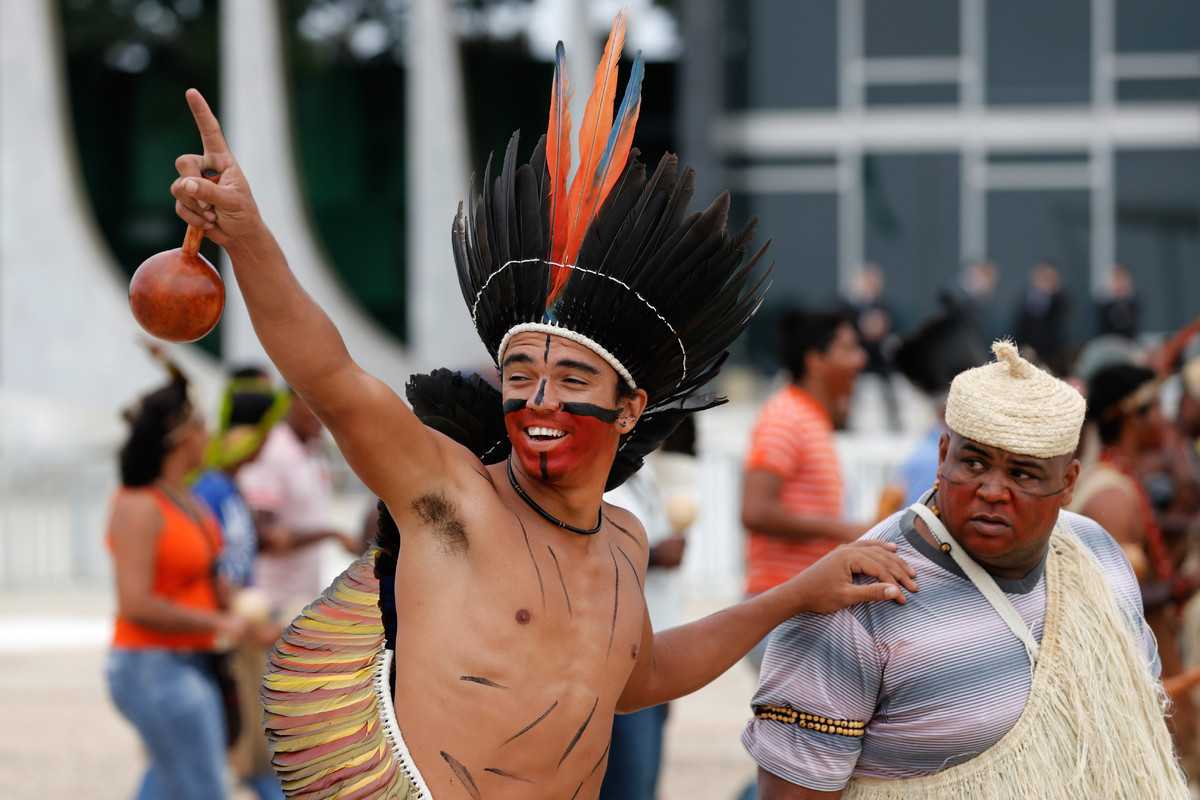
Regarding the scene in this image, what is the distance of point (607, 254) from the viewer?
2547 millimetres

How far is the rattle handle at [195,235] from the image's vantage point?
213 centimetres

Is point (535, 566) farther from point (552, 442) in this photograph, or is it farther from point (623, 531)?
point (623, 531)

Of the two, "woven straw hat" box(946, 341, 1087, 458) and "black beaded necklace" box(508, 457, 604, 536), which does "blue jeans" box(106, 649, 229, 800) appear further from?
"woven straw hat" box(946, 341, 1087, 458)

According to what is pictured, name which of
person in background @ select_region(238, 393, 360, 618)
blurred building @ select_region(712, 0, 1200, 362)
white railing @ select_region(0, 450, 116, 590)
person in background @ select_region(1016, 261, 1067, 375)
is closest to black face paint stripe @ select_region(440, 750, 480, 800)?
person in background @ select_region(238, 393, 360, 618)

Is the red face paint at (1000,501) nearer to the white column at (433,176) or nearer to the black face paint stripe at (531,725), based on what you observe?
the black face paint stripe at (531,725)

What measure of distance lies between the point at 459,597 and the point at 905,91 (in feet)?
59.8

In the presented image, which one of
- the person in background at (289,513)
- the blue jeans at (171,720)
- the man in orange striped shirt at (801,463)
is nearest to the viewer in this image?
the blue jeans at (171,720)

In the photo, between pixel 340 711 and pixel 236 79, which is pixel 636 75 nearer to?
pixel 340 711

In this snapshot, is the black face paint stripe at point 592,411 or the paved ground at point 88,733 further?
the paved ground at point 88,733

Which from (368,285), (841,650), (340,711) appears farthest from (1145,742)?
(368,285)

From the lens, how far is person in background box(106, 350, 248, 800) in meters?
4.82

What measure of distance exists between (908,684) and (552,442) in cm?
86

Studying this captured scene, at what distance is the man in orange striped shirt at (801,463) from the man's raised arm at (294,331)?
285 centimetres

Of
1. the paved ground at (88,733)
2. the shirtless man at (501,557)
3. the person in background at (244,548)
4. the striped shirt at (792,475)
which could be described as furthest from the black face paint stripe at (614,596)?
the paved ground at (88,733)
